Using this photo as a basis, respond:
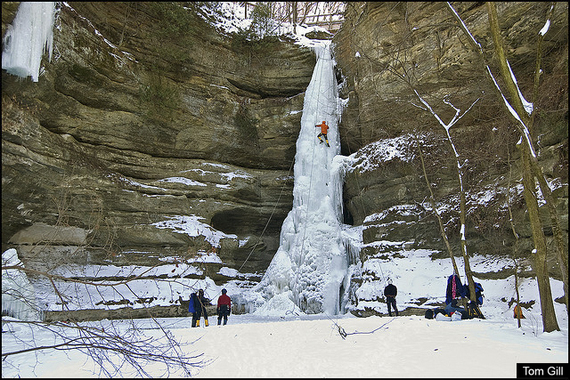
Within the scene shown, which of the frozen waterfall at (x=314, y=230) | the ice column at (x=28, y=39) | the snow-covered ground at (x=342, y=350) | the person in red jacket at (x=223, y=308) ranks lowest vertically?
the person in red jacket at (x=223, y=308)

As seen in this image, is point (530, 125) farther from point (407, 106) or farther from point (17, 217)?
point (17, 217)

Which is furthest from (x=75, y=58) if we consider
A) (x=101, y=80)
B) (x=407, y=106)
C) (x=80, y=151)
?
(x=407, y=106)

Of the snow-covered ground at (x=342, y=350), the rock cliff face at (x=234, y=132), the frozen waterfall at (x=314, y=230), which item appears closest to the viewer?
the snow-covered ground at (x=342, y=350)

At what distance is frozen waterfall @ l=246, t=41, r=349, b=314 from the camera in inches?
568

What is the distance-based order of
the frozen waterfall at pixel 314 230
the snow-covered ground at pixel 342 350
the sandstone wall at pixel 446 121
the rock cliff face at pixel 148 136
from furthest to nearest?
the frozen waterfall at pixel 314 230, the rock cliff face at pixel 148 136, the sandstone wall at pixel 446 121, the snow-covered ground at pixel 342 350

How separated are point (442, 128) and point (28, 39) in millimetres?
12910

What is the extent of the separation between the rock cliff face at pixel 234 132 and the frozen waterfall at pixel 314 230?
863 millimetres

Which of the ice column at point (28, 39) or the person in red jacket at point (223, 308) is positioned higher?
the ice column at point (28, 39)

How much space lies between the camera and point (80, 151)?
14.8 metres

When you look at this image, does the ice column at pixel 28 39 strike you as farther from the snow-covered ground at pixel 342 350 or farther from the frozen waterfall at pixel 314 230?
the frozen waterfall at pixel 314 230

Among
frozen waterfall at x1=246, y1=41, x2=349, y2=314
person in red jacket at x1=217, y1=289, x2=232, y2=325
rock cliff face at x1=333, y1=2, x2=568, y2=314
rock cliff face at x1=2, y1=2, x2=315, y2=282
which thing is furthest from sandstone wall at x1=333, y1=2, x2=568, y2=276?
person in red jacket at x1=217, y1=289, x2=232, y2=325

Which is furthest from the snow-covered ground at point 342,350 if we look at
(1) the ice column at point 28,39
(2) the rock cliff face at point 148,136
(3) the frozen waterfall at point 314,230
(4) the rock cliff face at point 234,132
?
(1) the ice column at point 28,39

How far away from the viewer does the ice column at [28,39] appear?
11328 millimetres

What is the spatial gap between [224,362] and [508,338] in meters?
3.76
